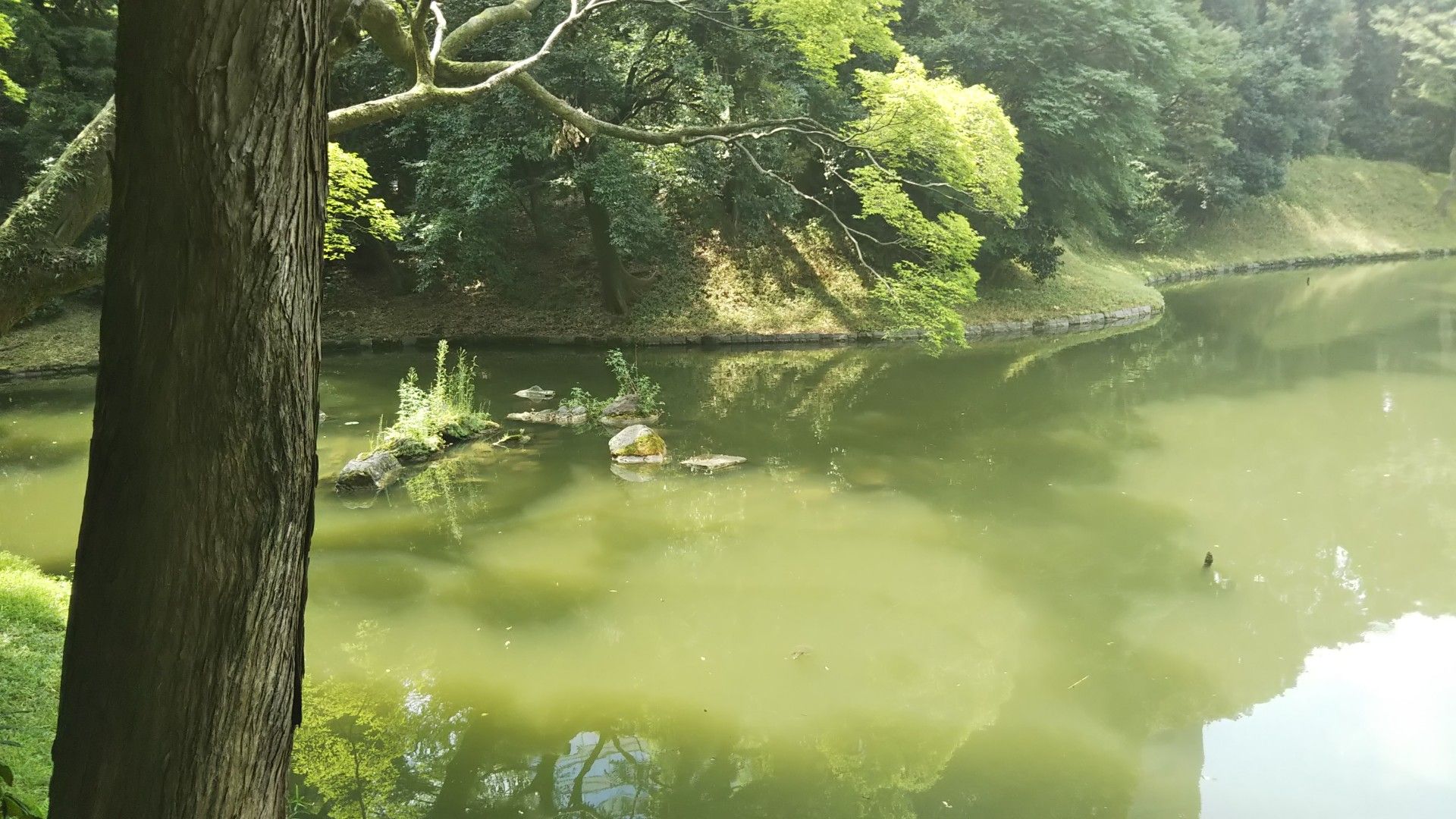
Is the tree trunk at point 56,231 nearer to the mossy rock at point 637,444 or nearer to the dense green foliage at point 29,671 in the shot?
the dense green foliage at point 29,671

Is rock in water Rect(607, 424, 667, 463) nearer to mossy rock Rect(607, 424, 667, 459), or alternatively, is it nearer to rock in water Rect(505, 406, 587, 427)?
mossy rock Rect(607, 424, 667, 459)

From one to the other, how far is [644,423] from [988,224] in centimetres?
928

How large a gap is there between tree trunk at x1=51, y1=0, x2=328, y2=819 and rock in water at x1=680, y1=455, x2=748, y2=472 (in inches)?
284

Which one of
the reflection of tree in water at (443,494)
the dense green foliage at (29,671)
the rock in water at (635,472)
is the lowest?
the reflection of tree in water at (443,494)

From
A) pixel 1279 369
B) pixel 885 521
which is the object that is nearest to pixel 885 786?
pixel 885 521

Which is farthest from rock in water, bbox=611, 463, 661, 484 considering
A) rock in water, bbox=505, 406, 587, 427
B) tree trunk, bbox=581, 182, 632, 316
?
tree trunk, bbox=581, 182, 632, 316

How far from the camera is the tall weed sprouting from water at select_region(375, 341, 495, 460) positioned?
9.29m

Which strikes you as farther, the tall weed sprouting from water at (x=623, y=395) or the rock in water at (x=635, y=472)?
the tall weed sprouting from water at (x=623, y=395)

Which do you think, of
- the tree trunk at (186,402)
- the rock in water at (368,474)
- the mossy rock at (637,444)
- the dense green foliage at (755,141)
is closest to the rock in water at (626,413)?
the mossy rock at (637,444)

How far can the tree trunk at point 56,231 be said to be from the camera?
3.27 meters

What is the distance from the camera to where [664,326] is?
16.1 m

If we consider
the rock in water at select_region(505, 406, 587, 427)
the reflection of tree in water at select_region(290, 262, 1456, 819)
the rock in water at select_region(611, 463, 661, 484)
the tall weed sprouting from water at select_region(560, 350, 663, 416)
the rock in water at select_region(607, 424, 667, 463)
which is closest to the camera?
the reflection of tree in water at select_region(290, 262, 1456, 819)

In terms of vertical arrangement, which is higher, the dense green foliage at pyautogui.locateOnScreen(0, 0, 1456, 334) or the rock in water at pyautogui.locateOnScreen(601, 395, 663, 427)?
the dense green foliage at pyautogui.locateOnScreen(0, 0, 1456, 334)

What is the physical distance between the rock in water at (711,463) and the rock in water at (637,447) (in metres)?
0.31
